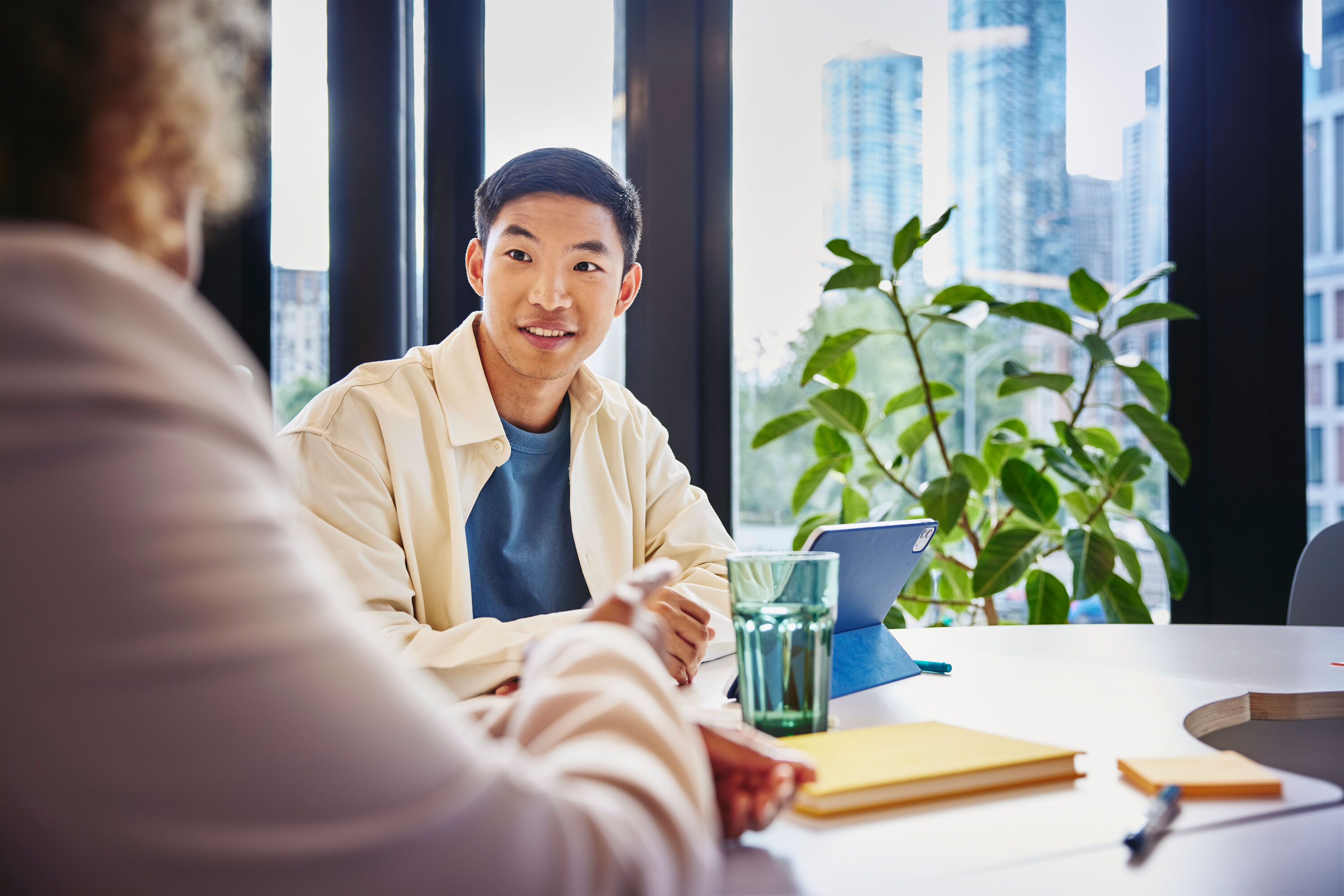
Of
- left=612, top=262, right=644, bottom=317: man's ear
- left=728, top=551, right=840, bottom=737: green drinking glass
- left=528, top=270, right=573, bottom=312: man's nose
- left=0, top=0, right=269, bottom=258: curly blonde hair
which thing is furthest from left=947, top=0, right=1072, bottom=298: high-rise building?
left=0, top=0, right=269, bottom=258: curly blonde hair

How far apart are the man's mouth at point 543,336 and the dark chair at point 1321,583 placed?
1648 mm

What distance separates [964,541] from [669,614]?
188cm

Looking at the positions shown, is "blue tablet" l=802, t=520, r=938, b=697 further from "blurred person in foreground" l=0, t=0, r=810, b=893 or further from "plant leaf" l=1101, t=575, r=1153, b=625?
"plant leaf" l=1101, t=575, r=1153, b=625

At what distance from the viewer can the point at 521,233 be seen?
178cm

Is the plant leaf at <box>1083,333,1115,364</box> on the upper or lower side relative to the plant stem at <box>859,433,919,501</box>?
upper

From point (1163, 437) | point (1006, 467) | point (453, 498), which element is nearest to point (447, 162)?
point (453, 498)

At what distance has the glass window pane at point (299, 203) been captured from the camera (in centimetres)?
242

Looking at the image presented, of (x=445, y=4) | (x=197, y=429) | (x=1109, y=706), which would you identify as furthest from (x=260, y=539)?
(x=445, y=4)

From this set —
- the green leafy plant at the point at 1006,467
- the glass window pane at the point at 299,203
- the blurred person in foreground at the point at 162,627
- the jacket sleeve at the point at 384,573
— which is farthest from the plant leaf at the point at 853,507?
the blurred person in foreground at the point at 162,627

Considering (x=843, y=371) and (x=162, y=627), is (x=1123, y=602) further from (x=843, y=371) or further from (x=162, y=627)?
(x=162, y=627)

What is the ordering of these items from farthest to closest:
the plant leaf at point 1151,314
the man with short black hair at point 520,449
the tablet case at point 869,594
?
1. the plant leaf at point 1151,314
2. the man with short black hair at point 520,449
3. the tablet case at point 869,594

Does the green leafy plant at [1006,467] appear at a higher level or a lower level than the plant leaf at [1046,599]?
higher

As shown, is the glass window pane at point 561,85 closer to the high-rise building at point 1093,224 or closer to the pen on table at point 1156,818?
the high-rise building at point 1093,224

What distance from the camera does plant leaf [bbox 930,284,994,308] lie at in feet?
8.00
